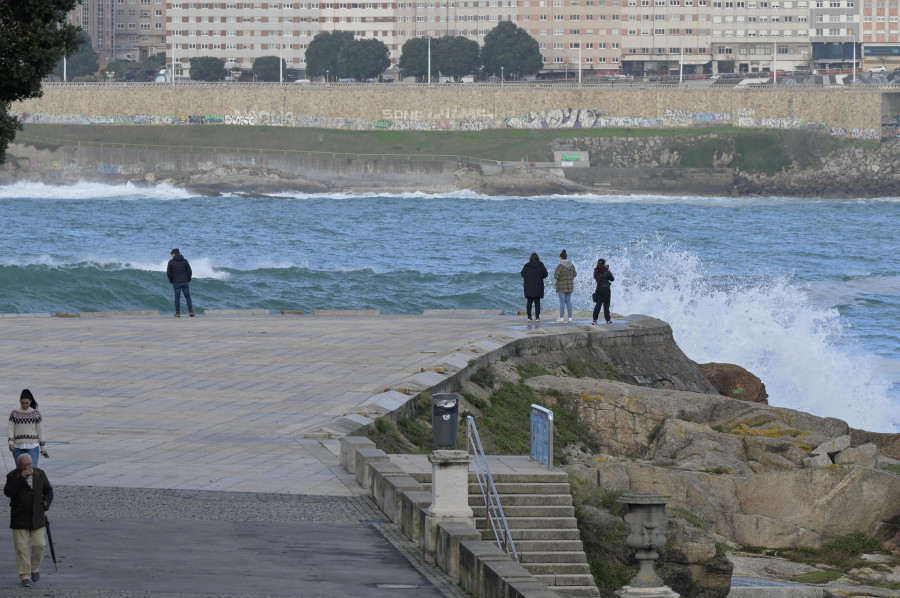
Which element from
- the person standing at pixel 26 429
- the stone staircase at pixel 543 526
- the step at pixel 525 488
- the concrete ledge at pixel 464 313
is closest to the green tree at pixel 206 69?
the concrete ledge at pixel 464 313

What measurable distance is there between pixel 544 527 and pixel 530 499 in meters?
0.41

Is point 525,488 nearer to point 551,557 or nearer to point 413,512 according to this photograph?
point 551,557

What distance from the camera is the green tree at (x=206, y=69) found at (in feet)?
523

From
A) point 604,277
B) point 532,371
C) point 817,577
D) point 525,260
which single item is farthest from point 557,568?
point 525,260

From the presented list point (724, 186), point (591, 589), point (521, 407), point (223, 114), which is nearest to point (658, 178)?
point (724, 186)

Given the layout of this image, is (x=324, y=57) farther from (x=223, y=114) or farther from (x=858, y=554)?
(x=858, y=554)

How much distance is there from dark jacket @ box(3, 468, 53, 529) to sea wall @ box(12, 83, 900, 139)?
420 ft

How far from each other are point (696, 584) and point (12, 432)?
270 inches

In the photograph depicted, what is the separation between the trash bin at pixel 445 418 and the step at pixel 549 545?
1.79 meters

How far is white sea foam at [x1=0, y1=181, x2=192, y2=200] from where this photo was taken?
Answer: 5010 inches

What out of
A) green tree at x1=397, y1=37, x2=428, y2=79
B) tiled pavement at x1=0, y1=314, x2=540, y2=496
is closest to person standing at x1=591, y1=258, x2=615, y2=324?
tiled pavement at x1=0, y1=314, x2=540, y2=496

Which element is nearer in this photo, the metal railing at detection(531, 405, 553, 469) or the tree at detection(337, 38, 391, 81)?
the metal railing at detection(531, 405, 553, 469)

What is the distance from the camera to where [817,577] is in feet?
52.1

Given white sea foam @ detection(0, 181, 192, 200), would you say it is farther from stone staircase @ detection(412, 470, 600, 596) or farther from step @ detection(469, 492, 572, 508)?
step @ detection(469, 492, 572, 508)
